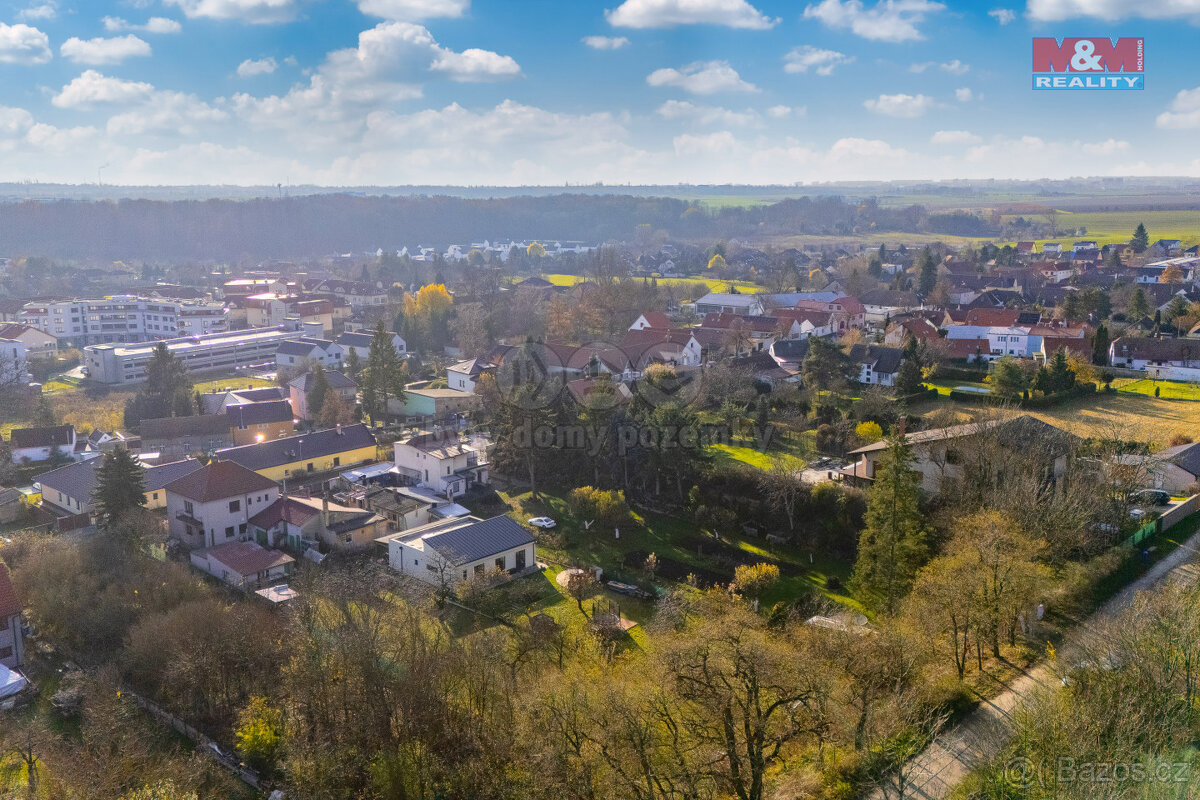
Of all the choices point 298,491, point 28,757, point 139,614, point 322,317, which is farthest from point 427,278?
point 28,757

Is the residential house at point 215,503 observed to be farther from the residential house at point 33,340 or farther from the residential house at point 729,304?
the residential house at point 729,304

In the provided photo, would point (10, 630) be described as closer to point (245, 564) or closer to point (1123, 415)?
point (245, 564)

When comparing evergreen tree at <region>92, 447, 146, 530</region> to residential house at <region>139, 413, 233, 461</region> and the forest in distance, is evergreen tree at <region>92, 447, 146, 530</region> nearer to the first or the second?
residential house at <region>139, 413, 233, 461</region>

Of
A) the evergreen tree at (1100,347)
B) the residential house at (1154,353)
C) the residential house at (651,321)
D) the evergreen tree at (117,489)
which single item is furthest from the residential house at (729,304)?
the evergreen tree at (117,489)

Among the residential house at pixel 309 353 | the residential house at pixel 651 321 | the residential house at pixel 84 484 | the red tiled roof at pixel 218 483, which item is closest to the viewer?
the red tiled roof at pixel 218 483

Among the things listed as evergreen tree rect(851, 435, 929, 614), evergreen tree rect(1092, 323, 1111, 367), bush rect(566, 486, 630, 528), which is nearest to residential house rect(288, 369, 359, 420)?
bush rect(566, 486, 630, 528)

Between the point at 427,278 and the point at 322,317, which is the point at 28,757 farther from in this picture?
the point at 427,278
